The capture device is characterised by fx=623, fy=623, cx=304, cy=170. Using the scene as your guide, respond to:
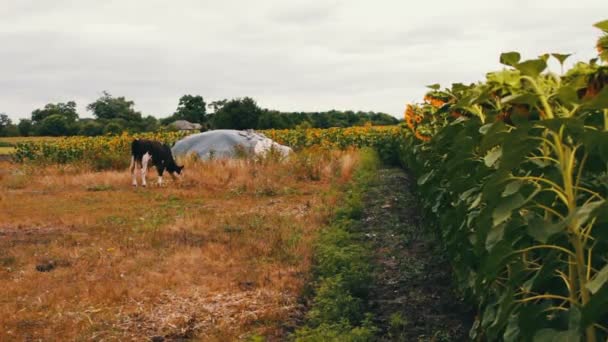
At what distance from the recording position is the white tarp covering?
725 inches

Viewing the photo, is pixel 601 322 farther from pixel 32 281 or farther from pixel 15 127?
pixel 15 127

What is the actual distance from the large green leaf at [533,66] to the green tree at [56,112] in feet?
194

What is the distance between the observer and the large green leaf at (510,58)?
174 centimetres

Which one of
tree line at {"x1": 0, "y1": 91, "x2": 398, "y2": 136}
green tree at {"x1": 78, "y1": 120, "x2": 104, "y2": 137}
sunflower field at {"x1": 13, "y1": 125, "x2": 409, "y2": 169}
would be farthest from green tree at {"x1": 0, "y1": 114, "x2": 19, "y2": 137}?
sunflower field at {"x1": 13, "y1": 125, "x2": 409, "y2": 169}

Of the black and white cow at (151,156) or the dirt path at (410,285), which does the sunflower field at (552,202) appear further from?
the black and white cow at (151,156)

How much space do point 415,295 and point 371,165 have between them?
11.8m

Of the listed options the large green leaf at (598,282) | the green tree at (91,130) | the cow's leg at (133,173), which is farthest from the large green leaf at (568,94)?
the green tree at (91,130)

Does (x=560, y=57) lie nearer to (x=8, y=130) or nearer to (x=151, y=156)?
(x=151, y=156)

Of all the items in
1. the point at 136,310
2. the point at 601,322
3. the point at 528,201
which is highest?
the point at 528,201

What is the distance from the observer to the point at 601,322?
2025 mm

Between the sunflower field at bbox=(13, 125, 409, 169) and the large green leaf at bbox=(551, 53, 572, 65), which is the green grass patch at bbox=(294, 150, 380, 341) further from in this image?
the sunflower field at bbox=(13, 125, 409, 169)

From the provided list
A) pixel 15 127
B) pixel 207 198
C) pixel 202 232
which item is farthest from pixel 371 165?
pixel 15 127

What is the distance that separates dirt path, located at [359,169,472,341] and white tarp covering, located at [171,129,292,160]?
9293mm

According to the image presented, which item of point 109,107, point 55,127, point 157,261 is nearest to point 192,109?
point 109,107
